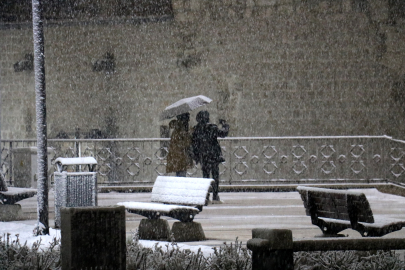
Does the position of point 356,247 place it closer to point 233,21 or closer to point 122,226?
point 122,226

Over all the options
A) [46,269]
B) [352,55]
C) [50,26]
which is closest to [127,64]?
[50,26]

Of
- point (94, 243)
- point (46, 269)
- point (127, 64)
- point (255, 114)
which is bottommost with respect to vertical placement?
point (46, 269)

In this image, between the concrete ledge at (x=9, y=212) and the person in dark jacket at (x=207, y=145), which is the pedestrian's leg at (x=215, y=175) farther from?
the concrete ledge at (x=9, y=212)

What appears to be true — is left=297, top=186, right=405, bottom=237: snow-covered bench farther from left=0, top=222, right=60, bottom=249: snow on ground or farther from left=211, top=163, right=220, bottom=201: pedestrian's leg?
left=211, top=163, right=220, bottom=201: pedestrian's leg


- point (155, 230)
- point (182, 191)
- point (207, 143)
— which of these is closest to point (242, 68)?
point (207, 143)

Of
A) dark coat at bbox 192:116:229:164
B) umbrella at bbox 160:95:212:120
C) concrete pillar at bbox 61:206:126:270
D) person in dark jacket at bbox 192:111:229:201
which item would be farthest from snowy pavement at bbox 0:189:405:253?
concrete pillar at bbox 61:206:126:270

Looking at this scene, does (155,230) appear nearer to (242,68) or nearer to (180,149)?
(180,149)

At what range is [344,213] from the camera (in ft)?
25.7

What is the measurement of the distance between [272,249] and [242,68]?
14895mm

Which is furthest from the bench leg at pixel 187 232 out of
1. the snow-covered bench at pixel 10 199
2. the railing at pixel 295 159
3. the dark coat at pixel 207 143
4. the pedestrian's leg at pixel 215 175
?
the railing at pixel 295 159

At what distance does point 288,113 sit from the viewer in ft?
63.8

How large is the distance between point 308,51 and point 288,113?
1.69 metres

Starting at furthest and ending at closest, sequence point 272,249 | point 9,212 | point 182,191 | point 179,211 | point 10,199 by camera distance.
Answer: point 9,212, point 10,199, point 182,191, point 179,211, point 272,249

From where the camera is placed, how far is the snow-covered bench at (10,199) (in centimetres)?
1137
